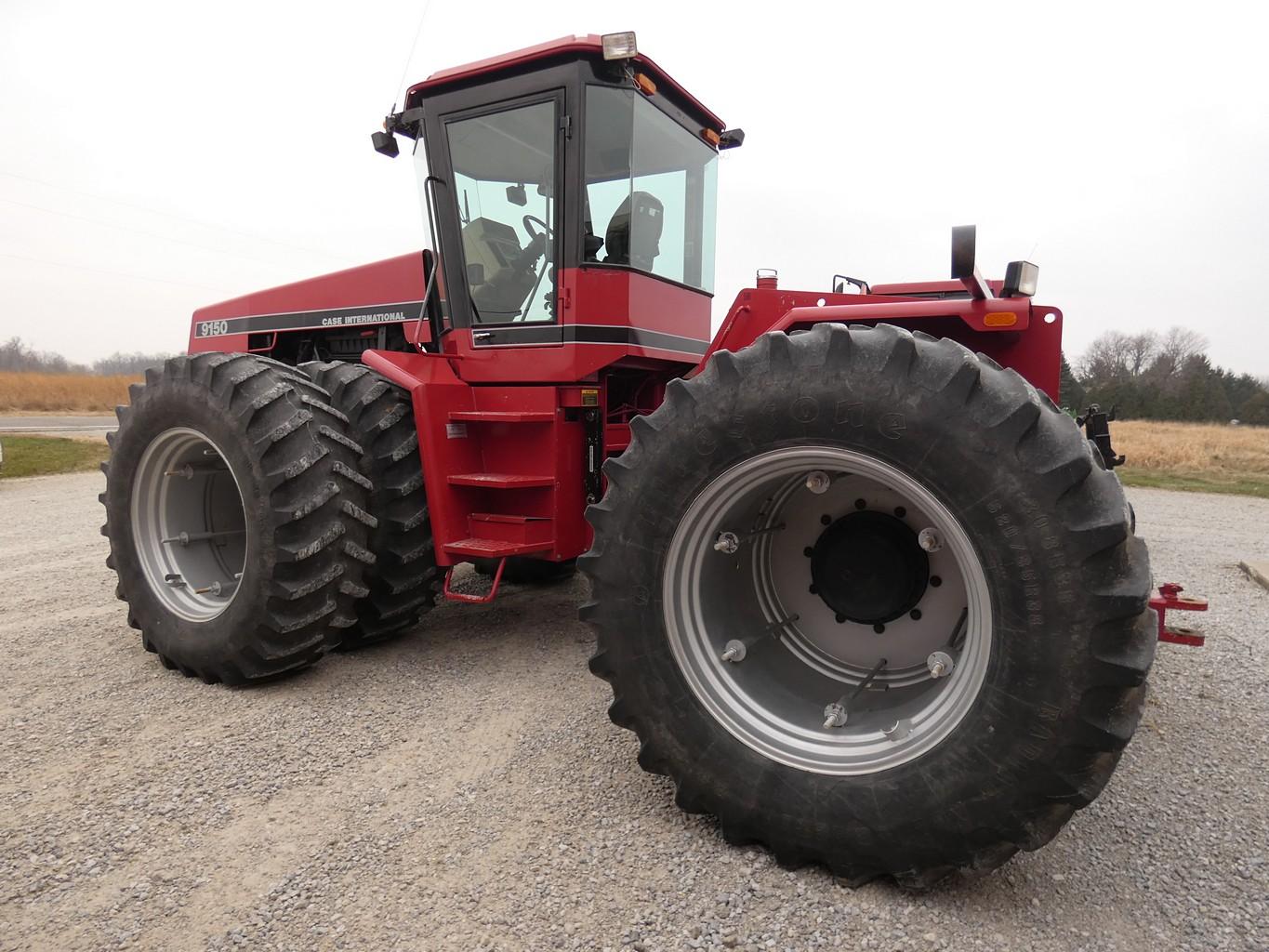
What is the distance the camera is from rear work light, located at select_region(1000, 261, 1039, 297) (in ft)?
8.18

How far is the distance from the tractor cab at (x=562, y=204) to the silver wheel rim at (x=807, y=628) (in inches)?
53.4

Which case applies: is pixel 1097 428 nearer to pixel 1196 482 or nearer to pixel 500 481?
pixel 500 481

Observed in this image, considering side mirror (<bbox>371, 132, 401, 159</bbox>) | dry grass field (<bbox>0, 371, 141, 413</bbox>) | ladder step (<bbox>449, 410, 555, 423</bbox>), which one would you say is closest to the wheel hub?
ladder step (<bbox>449, 410, 555, 423</bbox>)

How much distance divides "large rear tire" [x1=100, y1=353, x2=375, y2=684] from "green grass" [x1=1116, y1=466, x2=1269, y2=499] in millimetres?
13190

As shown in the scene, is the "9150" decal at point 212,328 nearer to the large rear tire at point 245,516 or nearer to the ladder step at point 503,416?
the large rear tire at point 245,516

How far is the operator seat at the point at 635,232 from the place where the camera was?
3.58 meters

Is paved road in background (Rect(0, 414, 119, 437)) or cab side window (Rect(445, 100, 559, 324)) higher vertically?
cab side window (Rect(445, 100, 559, 324))

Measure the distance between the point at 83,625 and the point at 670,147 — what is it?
415cm

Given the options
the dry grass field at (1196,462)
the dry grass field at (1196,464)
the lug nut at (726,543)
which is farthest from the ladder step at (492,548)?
the dry grass field at (1196,464)

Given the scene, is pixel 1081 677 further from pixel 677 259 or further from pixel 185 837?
pixel 677 259

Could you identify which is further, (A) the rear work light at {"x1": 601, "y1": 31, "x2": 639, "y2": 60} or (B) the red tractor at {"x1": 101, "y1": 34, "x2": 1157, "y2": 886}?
(A) the rear work light at {"x1": 601, "y1": 31, "x2": 639, "y2": 60}

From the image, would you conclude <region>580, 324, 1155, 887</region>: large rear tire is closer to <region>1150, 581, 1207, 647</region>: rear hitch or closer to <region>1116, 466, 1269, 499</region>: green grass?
<region>1150, 581, 1207, 647</region>: rear hitch

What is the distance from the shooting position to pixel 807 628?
106 inches

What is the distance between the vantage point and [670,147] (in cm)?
385
